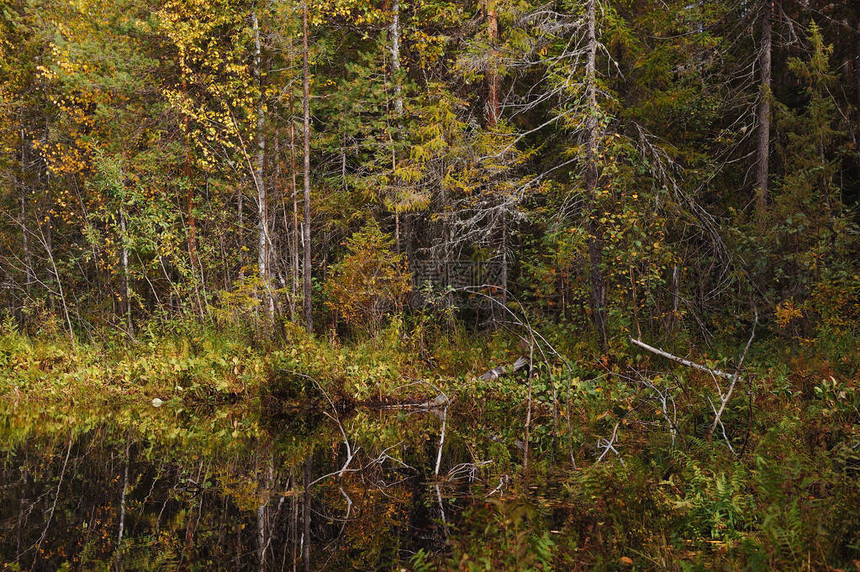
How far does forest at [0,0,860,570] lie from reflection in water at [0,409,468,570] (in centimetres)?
4

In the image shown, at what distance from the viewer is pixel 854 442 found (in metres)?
5.14

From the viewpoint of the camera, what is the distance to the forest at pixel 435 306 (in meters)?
4.91

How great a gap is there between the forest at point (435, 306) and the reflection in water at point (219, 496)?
0.14ft

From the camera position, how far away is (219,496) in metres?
5.96

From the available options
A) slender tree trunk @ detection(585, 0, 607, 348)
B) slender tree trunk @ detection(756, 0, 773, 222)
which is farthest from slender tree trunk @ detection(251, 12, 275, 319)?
slender tree trunk @ detection(756, 0, 773, 222)

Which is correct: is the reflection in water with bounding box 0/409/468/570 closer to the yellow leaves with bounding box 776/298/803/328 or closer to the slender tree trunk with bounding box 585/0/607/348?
the slender tree trunk with bounding box 585/0/607/348

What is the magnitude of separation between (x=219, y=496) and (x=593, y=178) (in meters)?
7.15

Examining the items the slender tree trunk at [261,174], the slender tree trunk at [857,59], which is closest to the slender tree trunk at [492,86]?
the slender tree trunk at [261,174]

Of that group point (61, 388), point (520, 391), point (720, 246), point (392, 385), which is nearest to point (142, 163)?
point (61, 388)

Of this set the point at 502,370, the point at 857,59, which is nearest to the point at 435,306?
the point at 502,370

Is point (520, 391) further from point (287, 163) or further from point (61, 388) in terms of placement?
point (287, 163)

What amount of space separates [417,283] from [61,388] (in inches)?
291

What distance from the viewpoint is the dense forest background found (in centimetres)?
1005

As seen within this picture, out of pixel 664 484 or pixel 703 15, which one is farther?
pixel 703 15
